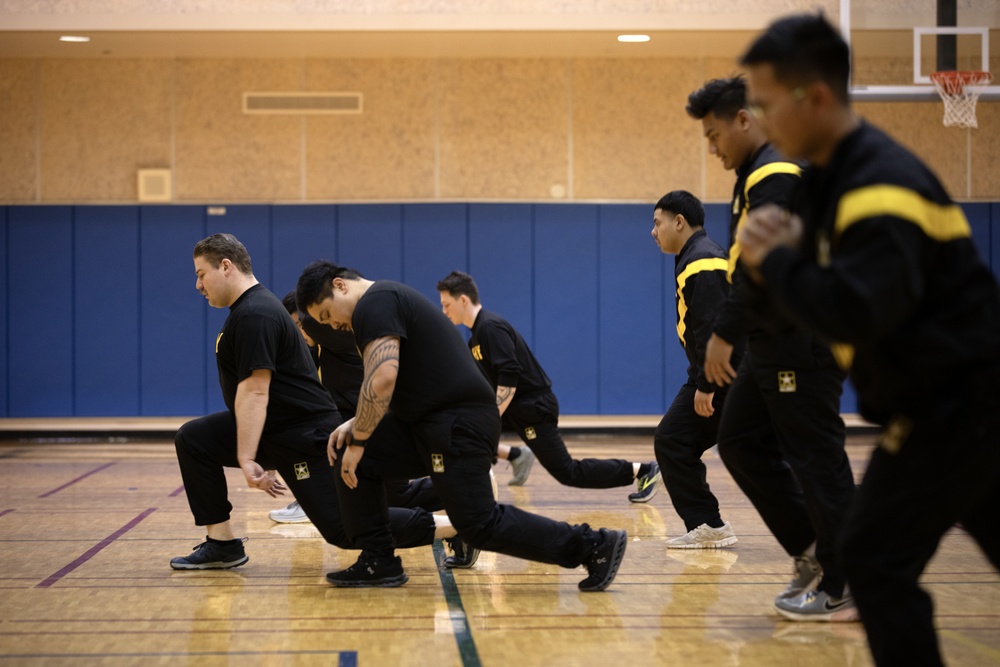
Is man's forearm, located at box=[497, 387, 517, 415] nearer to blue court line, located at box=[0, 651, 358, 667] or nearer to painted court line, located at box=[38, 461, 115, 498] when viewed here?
painted court line, located at box=[38, 461, 115, 498]

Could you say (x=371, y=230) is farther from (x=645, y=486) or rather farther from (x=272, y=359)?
(x=272, y=359)

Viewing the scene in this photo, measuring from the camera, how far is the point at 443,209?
44.4 feet

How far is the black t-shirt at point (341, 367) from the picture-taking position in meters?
6.86

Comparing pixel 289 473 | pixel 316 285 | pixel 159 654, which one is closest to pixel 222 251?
pixel 316 285

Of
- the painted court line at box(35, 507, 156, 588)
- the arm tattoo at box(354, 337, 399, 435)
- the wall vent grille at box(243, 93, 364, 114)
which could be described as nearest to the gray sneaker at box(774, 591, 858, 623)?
the arm tattoo at box(354, 337, 399, 435)

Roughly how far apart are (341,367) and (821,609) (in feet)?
12.5

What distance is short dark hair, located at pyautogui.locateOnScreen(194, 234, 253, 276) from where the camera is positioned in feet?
16.4

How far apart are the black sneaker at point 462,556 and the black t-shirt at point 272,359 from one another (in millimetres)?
870

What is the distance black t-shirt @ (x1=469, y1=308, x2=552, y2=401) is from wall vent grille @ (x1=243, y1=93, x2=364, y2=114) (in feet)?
22.8

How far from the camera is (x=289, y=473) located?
16.4ft

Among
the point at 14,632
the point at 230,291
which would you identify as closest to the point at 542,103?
the point at 230,291

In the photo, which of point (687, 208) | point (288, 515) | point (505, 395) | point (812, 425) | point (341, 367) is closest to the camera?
point (812, 425)

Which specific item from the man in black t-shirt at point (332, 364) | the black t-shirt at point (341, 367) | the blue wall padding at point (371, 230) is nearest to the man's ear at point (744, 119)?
the man in black t-shirt at point (332, 364)

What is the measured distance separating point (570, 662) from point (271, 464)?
2094mm
